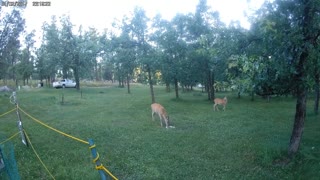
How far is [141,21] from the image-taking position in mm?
33844

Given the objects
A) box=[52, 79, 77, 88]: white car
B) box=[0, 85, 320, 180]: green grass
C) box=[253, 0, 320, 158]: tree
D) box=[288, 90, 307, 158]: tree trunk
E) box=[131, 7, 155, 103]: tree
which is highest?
box=[131, 7, 155, 103]: tree

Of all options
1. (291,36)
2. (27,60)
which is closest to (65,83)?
(27,60)

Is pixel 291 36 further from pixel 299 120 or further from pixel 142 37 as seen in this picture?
pixel 142 37

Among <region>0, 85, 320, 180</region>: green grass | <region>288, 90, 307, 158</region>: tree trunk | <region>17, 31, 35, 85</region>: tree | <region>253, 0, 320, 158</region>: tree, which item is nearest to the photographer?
<region>253, 0, 320, 158</region>: tree

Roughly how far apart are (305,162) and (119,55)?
25.4 meters

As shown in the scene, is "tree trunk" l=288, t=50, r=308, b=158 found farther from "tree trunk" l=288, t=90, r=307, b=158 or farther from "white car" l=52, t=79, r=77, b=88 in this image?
"white car" l=52, t=79, r=77, b=88

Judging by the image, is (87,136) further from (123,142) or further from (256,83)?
(256,83)

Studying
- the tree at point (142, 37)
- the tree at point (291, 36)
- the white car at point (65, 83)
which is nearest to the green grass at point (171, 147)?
the tree at point (291, 36)
